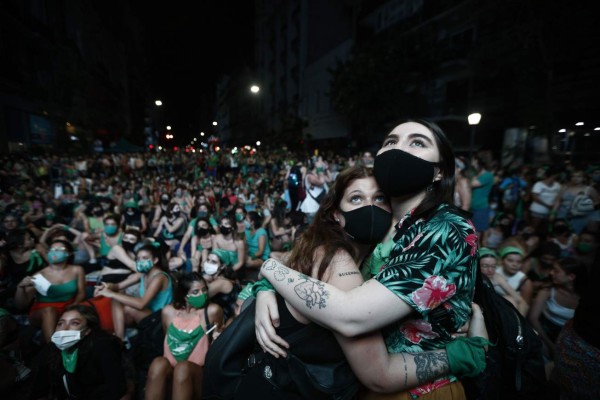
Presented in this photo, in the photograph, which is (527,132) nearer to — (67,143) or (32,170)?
(32,170)

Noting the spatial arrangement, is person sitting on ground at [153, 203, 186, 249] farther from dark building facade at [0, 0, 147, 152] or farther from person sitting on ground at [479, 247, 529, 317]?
dark building facade at [0, 0, 147, 152]

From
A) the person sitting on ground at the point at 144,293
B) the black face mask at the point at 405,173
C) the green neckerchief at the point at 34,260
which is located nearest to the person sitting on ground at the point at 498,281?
the black face mask at the point at 405,173

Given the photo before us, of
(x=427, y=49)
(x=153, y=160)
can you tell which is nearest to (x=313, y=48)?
(x=427, y=49)

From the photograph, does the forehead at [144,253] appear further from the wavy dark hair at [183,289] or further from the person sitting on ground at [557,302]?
the person sitting on ground at [557,302]

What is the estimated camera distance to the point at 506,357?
158 cm

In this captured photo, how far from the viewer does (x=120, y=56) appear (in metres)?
55.9

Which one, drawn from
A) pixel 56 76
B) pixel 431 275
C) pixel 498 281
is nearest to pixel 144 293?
pixel 431 275

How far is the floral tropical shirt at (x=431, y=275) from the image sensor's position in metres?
1.13

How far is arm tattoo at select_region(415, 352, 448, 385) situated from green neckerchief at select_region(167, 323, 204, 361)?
108 inches

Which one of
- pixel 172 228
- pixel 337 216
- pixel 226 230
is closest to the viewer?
pixel 337 216

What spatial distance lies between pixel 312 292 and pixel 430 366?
0.64 metres

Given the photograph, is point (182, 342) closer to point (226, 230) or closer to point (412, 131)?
point (412, 131)

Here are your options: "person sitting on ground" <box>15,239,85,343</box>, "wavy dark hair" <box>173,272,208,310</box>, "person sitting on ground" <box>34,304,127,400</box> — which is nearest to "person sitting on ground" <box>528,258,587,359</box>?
"wavy dark hair" <box>173,272,208,310</box>

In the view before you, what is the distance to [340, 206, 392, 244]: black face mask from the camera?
62.2 inches
